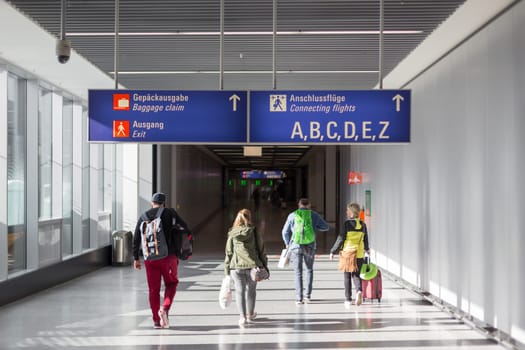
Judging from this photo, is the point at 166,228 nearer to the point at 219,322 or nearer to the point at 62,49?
the point at 219,322

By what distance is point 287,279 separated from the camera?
11398mm

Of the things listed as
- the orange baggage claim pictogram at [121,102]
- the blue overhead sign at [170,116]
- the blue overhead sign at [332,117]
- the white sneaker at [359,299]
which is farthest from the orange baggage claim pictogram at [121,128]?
the white sneaker at [359,299]

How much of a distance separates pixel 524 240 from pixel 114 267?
378 inches

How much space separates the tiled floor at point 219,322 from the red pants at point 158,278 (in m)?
0.28

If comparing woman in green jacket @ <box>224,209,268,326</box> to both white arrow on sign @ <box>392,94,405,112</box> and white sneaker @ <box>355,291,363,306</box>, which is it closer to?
white sneaker @ <box>355,291,363,306</box>

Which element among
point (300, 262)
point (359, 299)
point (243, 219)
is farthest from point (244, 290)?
point (359, 299)

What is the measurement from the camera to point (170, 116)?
20.5 ft

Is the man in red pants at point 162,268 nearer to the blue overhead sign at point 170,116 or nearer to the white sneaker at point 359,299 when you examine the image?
the blue overhead sign at point 170,116

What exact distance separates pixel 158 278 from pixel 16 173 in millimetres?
3771

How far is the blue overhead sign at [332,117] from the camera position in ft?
20.3

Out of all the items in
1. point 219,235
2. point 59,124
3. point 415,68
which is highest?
point 415,68

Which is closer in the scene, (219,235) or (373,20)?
(373,20)

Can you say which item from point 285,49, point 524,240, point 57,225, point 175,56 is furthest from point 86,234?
point 524,240

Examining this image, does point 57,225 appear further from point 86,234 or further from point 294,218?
point 294,218
